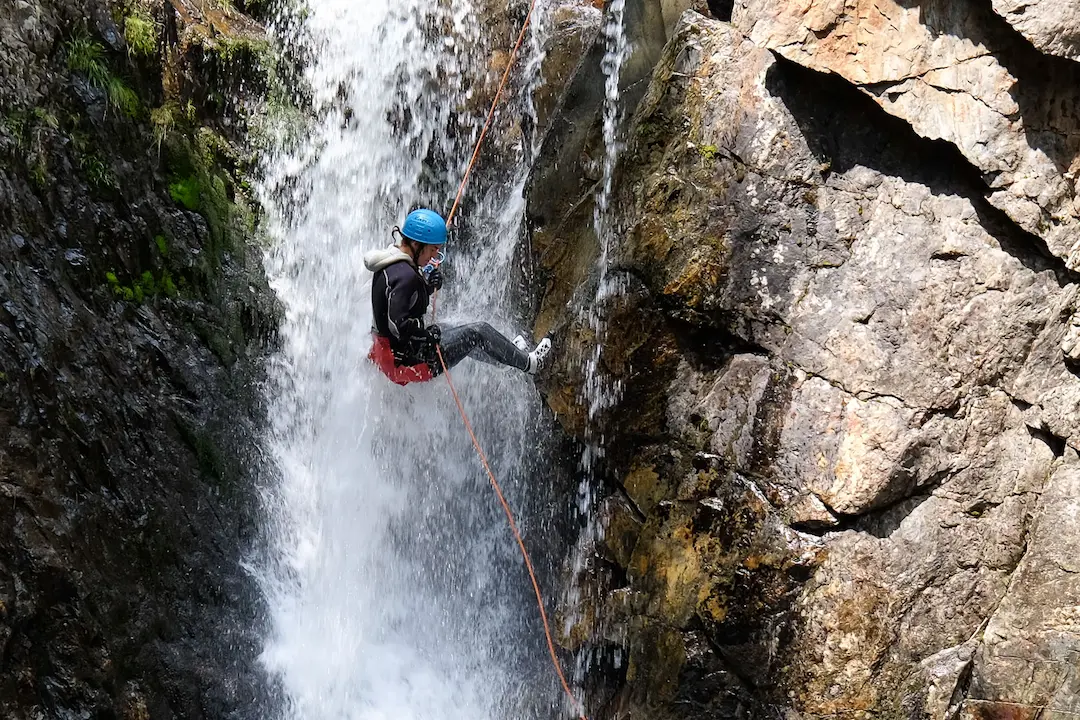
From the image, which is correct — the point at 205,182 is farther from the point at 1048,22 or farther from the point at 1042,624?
the point at 1042,624

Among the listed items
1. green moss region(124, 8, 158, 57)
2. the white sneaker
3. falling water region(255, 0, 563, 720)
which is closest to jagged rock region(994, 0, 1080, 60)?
the white sneaker

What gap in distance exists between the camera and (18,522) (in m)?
4.33

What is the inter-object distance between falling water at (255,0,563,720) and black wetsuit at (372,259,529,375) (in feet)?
3.11

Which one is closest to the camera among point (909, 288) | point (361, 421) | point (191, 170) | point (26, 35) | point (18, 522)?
point (18, 522)

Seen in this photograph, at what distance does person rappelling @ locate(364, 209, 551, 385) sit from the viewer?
571 cm

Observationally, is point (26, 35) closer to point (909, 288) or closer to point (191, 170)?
point (191, 170)

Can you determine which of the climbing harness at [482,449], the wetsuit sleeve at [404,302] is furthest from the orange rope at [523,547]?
the wetsuit sleeve at [404,302]

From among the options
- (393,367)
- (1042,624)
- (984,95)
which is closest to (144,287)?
(393,367)

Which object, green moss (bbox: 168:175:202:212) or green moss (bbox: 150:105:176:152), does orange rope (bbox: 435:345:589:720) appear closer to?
green moss (bbox: 168:175:202:212)

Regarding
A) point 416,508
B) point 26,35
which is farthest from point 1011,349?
point 26,35

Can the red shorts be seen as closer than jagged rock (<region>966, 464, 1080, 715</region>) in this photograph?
No

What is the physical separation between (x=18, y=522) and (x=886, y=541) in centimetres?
509

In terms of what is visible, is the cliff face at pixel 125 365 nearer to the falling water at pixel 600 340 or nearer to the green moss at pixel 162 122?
the green moss at pixel 162 122

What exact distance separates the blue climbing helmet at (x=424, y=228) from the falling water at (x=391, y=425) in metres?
1.50
